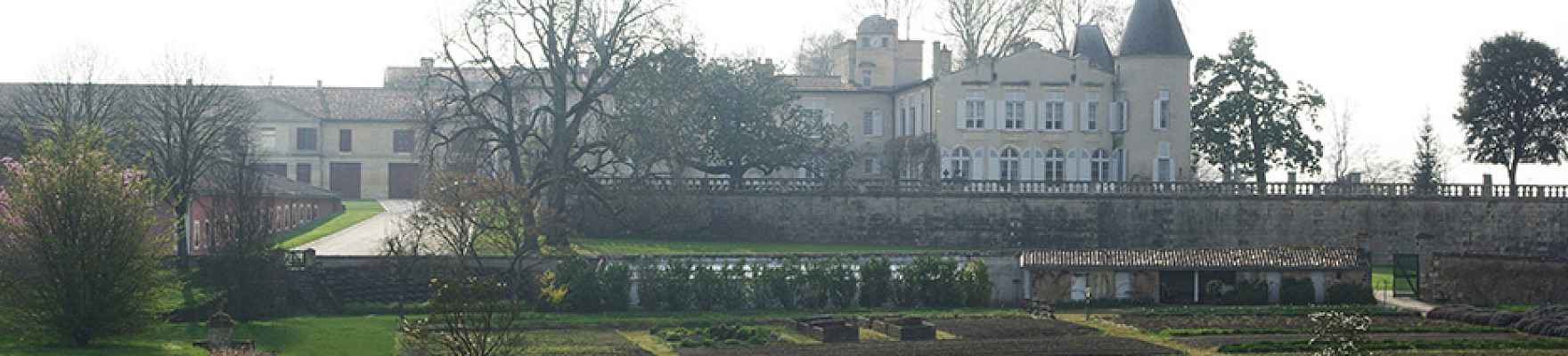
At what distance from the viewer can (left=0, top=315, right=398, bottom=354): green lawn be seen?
28.1 m

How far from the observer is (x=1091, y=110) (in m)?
61.7

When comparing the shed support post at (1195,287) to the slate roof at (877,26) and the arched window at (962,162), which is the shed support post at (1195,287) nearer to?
the arched window at (962,162)

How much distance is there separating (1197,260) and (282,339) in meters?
25.0

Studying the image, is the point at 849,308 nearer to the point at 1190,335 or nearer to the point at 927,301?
the point at 927,301

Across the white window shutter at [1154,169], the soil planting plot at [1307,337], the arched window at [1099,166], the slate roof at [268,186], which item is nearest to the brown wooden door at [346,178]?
the slate roof at [268,186]

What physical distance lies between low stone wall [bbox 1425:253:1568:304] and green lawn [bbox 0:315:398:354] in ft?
97.1

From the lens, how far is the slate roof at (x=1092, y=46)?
6322 cm

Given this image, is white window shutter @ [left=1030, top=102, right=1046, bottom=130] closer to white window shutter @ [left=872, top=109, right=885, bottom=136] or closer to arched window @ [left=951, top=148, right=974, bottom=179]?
arched window @ [left=951, top=148, right=974, bottom=179]

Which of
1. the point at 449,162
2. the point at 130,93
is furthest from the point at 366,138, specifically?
the point at 130,93

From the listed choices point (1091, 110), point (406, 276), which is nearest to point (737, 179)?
point (1091, 110)

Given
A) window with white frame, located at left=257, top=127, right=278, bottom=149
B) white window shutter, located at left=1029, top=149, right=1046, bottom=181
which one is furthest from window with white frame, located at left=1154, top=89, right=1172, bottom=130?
window with white frame, located at left=257, top=127, right=278, bottom=149

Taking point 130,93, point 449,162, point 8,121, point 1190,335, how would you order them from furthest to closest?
point 449,162 → point 130,93 → point 8,121 → point 1190,335

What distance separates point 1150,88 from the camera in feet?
199

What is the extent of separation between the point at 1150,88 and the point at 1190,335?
87.3 feet
